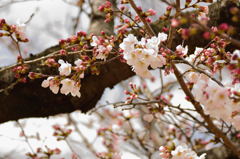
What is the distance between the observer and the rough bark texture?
6.21 feet

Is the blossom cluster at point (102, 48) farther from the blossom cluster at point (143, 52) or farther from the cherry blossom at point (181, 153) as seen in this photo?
the cherry blossom at point (181, 153)

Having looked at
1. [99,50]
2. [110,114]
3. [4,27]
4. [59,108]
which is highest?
[110,114]

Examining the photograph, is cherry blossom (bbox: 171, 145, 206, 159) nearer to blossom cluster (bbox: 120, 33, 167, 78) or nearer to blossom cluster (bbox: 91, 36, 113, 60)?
blossom cluster (bbox: 120, 33, 167, 78)

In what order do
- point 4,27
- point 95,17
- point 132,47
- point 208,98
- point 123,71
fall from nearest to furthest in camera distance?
point 208,98
point 132,47
point 4,27
point 123,71
point 95,17

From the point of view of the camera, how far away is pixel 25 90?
1898 millimetres

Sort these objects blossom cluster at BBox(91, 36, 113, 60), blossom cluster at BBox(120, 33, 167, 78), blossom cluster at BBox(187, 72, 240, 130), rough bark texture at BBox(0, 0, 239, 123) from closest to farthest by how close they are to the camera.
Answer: blossom cluster at BBox(187, 72, 240, 130) → blossom cluster at BBox(120, 33, 167, 78) → blossom cluster at BBox(91, 36, 113, 60) → rough bark texture at BBox(0, 0, 239, 123)

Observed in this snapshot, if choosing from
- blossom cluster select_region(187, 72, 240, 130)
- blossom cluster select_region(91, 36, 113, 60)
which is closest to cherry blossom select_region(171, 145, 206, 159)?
blossom cluster select_region(187, 72, 240, 130)

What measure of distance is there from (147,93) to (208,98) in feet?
10.2

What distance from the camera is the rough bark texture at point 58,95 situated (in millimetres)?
1894

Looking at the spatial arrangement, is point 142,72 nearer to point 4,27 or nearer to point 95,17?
point 4,27

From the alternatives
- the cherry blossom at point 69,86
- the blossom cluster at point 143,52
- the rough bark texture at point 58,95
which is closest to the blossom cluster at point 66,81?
the cherry blossom at point 69,86

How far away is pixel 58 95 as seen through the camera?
1918mm

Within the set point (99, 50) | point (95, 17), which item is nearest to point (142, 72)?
point (99, 50)

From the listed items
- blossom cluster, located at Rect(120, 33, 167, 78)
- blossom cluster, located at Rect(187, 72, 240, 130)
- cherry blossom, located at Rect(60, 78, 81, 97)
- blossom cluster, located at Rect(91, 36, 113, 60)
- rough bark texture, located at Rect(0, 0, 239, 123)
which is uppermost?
rough bark texture, located at Rect(0, 0, 239, 123)
